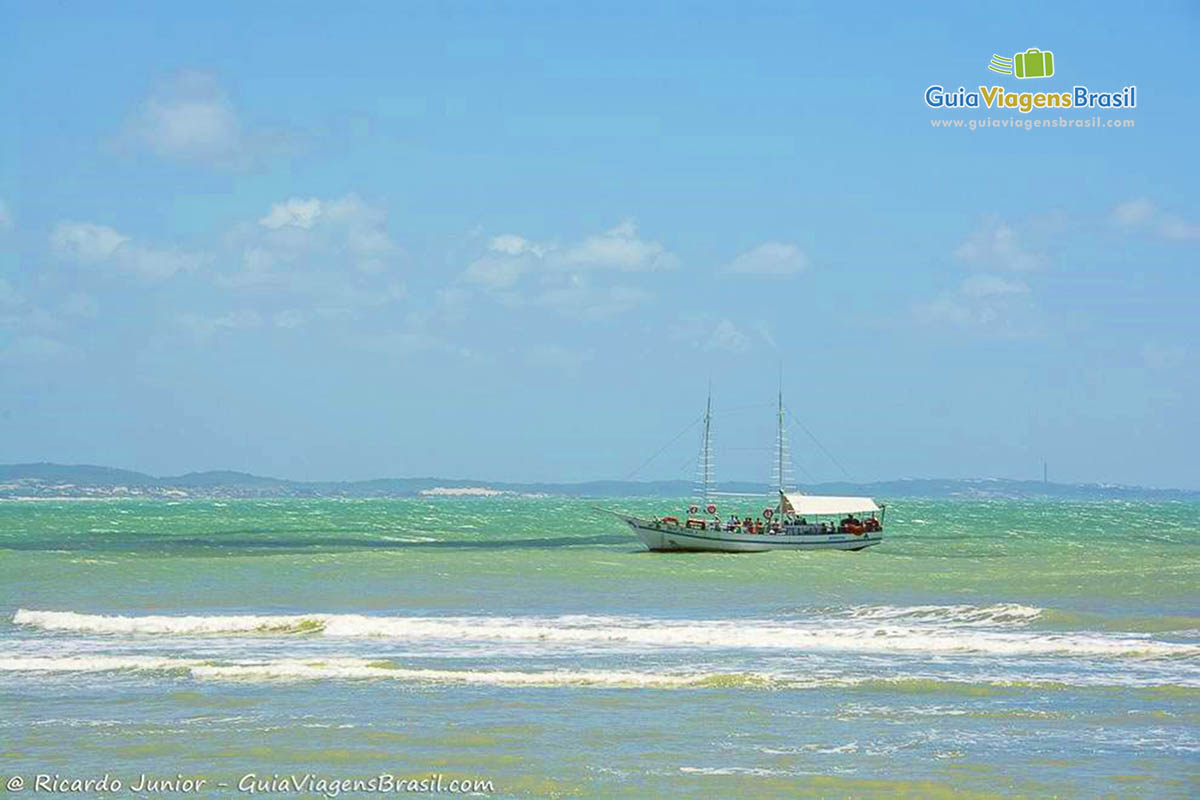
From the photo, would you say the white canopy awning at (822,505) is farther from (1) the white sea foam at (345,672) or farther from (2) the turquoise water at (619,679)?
(1) the white sea foam at (345,672)

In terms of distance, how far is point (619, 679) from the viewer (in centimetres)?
2228

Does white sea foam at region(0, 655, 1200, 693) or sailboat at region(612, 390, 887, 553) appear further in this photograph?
sailboat at region(612, 390, 887, 553)

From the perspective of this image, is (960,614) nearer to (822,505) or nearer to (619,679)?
(619,679)

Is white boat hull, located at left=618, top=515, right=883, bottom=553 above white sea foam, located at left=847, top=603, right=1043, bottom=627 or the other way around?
above

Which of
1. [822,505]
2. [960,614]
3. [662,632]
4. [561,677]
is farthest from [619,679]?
[822,505]

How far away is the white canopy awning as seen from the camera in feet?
223

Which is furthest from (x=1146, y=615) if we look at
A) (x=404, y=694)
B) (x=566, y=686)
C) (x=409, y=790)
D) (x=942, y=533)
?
(x=942, y=533)

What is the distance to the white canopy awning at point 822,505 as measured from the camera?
6794 cm

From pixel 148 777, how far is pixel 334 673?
7109 mm

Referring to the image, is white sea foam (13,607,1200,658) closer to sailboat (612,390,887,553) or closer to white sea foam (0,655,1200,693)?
white sea foam (0,655,1200,693)

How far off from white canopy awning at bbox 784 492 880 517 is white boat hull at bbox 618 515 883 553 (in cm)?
169

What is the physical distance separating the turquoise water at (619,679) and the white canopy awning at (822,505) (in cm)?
2078

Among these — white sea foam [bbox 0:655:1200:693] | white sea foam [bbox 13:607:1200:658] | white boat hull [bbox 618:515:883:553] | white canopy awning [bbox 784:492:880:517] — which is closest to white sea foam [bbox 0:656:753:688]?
white sea foam [bbox 0:655:1200:693]

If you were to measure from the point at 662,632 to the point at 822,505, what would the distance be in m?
41.1
